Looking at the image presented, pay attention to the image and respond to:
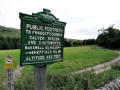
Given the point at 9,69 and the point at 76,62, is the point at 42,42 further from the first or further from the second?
the point at 76,62

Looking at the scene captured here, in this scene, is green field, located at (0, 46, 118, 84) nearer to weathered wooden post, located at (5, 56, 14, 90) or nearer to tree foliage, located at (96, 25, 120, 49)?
weathered wooden post, located at (5, 56, 14, 90)

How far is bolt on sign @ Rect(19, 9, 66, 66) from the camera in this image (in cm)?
225

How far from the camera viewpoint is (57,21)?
2.77 m

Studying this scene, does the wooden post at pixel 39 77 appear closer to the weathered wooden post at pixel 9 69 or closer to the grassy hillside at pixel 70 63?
the weathered wooden post at pixel 9 69

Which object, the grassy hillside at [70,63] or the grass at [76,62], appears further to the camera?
the grass at [76,62]

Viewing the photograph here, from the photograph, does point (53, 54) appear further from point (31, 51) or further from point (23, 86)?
point (23, 86)

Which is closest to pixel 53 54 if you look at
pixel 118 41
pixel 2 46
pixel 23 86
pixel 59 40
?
pixel 59 40

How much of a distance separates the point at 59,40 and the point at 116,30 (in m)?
54.8

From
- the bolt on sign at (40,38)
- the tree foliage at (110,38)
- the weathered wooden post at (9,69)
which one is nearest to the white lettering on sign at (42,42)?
the bolt on sign at (40,38)

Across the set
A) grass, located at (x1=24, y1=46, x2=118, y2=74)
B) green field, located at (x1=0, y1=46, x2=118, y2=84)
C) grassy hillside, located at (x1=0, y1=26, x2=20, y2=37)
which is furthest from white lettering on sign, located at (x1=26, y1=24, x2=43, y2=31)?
grassy hillside, located at (x1=0, y1=26, x2=20, y2=37)

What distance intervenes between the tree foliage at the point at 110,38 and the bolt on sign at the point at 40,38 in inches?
1991

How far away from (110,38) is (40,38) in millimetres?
53576

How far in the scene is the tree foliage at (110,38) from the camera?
165 ft

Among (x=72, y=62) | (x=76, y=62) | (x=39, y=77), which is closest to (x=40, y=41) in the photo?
(x=39, y=77)
